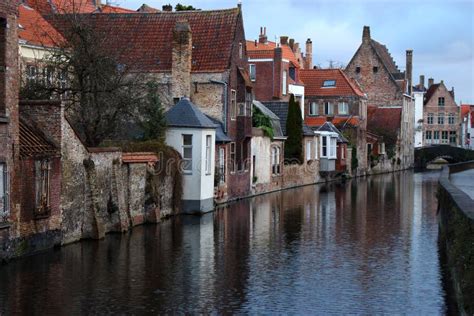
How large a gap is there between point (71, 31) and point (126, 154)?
6551 mm

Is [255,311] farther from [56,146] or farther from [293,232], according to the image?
[293,232]

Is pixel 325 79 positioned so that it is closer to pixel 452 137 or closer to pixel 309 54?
pixel 309 54

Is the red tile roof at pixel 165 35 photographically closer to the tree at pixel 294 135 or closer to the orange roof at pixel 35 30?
the orange roof at pixel 35 30

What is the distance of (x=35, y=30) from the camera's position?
4172 centimetres

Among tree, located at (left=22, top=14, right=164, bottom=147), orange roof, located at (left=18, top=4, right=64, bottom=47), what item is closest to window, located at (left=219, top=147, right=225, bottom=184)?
tree, located at (left=22, top=14, right=164, bottom=147)

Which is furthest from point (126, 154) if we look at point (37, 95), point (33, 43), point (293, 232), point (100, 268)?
point (33, 43)

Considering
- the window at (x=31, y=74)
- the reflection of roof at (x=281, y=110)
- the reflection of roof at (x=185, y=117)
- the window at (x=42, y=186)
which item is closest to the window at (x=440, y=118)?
the reflection of roof at (x=281, y=110)

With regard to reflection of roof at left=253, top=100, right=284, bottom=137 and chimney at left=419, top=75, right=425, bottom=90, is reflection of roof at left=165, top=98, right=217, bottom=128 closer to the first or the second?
reflection of roof at left=253, top=100, right=284, bottom=137

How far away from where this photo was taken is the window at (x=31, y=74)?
107ft

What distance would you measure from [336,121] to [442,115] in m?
48.4

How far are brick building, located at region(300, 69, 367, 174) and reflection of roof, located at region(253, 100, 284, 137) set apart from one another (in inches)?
777

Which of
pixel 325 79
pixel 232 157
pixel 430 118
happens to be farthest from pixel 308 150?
pixel 430 118

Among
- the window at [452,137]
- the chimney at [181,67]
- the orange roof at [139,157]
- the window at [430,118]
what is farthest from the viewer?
the window at [452,137]

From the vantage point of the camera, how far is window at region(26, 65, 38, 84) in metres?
32.7
